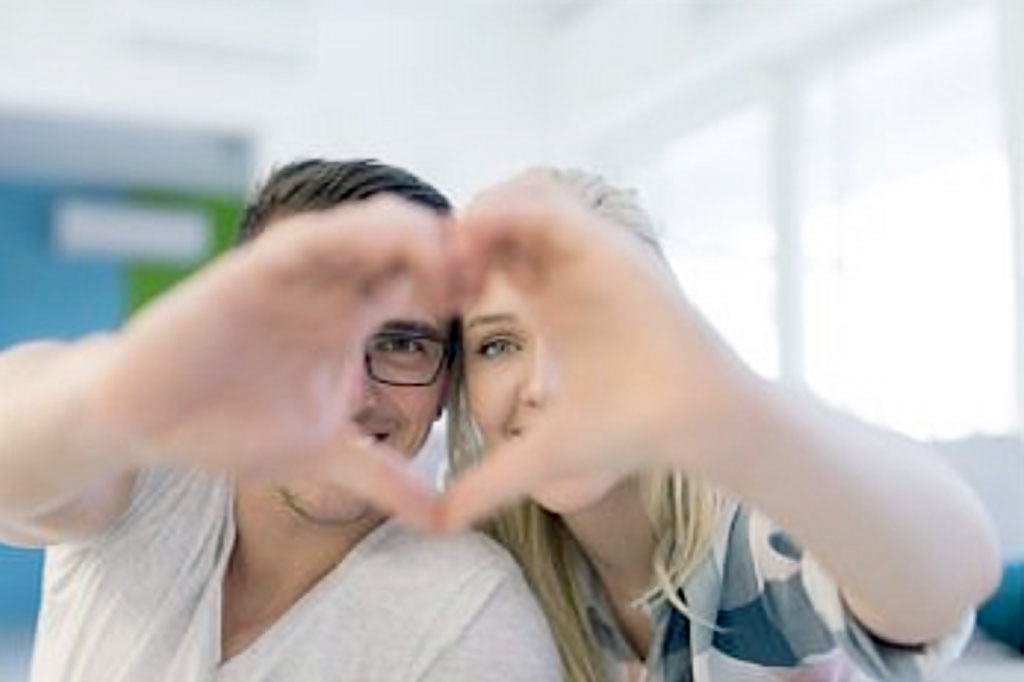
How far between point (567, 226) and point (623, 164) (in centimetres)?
396

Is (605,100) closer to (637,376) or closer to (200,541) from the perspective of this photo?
(200,541)

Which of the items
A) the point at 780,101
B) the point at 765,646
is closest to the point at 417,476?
the point at 765,646

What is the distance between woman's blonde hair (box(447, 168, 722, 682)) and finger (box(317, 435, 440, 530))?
1.27 ft

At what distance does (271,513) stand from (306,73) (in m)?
3.47

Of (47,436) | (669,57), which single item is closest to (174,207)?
(669,57)

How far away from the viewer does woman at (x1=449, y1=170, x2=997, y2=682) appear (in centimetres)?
53

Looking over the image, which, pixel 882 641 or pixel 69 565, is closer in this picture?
pixel 882 641

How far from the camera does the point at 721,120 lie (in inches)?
157

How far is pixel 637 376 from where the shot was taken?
0.54 metres

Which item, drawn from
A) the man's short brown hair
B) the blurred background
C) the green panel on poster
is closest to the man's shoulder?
the man's short brown hair

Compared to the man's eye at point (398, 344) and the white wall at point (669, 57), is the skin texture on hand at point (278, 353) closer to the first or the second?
A: the man's eye at point (398, 344)

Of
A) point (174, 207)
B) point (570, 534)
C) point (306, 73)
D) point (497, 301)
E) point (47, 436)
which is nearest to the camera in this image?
point (47, 436)

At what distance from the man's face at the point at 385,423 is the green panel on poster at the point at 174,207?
5.50 meters

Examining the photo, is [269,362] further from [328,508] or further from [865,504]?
[328,508]
